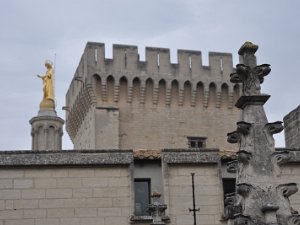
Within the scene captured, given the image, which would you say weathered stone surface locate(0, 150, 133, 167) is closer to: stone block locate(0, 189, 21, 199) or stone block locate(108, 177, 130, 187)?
stone block locate(108, 177, 130, 187)

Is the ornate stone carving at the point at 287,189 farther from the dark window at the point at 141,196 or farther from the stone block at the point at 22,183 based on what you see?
the stone block at the point at 22,183

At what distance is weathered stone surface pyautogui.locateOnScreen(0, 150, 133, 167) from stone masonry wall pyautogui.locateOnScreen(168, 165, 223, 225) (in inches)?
53.3

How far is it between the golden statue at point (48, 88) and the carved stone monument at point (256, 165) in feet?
101

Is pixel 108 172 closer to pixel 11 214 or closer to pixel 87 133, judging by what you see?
pixel 11 214

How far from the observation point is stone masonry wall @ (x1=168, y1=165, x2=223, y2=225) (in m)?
16.9

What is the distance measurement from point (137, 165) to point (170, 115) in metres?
23.4

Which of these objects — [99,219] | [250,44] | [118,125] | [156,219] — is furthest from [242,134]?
[118,125]

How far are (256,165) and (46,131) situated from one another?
28970 millimetres

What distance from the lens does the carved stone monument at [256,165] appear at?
730 cm

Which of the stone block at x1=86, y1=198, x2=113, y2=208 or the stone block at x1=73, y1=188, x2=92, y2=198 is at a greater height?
the stone block at x1=73, y1=188, x2=92, y2=198

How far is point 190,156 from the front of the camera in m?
17.2

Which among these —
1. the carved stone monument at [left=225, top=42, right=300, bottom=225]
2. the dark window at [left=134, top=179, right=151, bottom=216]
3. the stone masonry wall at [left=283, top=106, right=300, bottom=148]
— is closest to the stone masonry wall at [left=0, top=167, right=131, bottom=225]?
the dark window at [left=134, top=179, right=151, bottom=216]

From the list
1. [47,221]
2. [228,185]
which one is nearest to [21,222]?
[47,221]

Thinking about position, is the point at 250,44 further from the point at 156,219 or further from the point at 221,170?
the point at 221,170
